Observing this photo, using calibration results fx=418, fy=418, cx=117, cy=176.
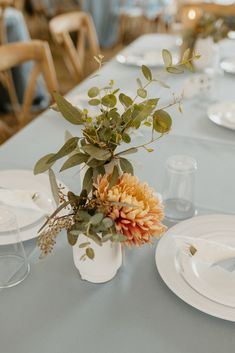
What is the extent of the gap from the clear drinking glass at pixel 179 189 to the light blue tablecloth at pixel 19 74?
2.23 metres

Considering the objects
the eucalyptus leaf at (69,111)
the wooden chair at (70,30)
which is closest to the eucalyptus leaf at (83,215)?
the eucalyptus leaf at (69,111)

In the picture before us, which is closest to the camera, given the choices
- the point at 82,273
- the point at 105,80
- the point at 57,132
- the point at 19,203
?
the point at 82,273

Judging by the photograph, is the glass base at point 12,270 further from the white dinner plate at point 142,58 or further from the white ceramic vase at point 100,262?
the white dinner plate at point 142,58

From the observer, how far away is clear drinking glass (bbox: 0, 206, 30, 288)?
73 centimetres

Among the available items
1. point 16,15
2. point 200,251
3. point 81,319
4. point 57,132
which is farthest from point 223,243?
point 16,15

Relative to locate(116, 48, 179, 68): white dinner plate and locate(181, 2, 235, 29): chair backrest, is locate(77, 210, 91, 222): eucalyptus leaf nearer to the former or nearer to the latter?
locate(116, 48, 179, 68): white dinner plate

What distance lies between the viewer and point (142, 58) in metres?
1.91

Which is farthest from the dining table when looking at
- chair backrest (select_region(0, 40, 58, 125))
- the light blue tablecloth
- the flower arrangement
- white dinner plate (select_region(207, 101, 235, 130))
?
the light blue tablecloth

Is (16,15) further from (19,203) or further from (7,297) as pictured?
(7,297)

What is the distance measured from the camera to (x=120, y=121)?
2.11 feet

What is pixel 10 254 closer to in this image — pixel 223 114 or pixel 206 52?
pixel 223 114

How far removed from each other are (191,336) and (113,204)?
0.24 m

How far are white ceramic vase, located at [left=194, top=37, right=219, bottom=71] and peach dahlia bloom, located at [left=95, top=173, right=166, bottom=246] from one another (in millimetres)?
1228

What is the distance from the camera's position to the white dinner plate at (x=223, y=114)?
129 cm
